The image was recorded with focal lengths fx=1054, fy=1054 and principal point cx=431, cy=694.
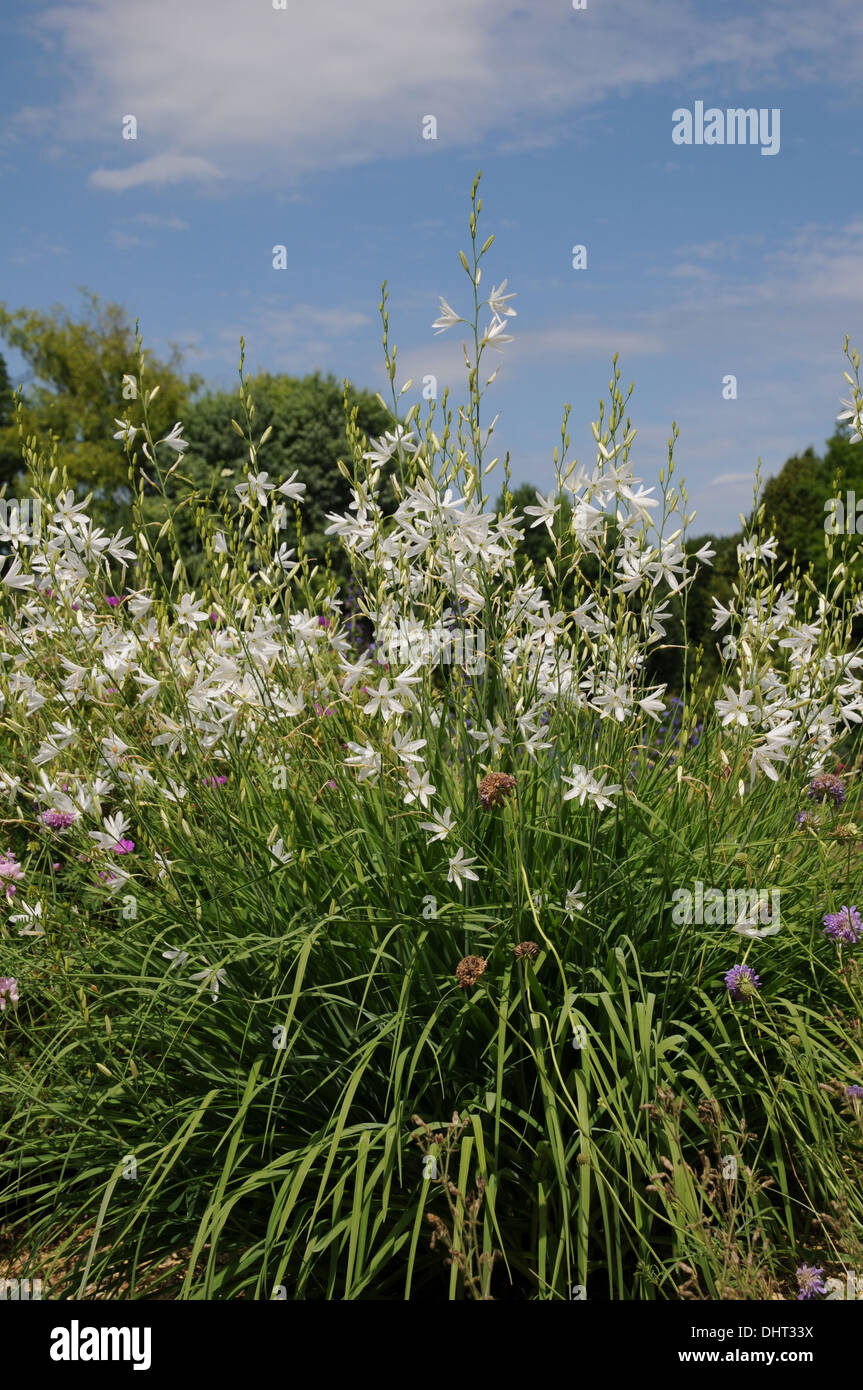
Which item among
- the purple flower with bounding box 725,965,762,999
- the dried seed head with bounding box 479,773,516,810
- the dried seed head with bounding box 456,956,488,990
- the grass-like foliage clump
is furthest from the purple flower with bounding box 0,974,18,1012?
the purple flower with bounding box 725,965,762,999

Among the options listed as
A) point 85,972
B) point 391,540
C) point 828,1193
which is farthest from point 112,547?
point 828,1193

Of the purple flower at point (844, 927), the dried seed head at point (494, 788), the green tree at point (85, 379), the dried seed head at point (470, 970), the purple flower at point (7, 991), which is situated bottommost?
the purple flower at point (7, 991)

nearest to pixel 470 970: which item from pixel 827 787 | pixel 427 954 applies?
pixel 427 954

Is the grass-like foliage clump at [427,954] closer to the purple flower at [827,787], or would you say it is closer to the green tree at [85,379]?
the purple flower at [827,787]

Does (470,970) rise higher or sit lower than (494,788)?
lower

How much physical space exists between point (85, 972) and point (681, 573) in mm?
→ 2358

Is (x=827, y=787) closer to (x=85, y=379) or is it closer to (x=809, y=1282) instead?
(x=809, y=1282)

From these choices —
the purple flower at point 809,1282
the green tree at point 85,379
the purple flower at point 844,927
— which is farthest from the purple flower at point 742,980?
the green tree at point 85,379

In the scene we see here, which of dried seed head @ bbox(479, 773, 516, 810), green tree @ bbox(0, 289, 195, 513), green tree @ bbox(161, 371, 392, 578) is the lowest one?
dried seed head @ bbox(479, 773, 516, 810)

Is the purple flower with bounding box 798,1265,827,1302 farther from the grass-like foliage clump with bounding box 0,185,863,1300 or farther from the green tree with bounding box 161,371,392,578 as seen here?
the green tree with bounding box 161,371,392,578

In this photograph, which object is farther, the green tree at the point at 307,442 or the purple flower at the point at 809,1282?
the green tree at the point at 307,442

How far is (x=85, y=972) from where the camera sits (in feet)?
11.4
